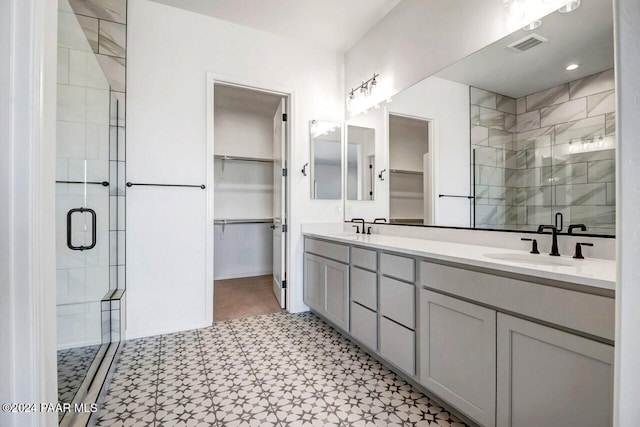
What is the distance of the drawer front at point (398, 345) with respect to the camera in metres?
→ 1.61

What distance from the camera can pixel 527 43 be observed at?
1.64 metres

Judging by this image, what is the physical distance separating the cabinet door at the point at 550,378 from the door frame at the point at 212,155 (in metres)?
2.12

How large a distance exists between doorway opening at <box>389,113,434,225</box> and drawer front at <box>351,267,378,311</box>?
697 millimetres

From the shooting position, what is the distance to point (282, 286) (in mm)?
3051

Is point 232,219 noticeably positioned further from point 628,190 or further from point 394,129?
point 628,190

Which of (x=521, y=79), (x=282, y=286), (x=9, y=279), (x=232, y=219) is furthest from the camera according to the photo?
(x=232, y=219)

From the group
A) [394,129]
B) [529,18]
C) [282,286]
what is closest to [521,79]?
[529,18]

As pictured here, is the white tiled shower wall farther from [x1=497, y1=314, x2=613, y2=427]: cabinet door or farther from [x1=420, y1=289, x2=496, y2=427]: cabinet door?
[x1=497, y1=314, x2=613, y2=427]: cabinet door

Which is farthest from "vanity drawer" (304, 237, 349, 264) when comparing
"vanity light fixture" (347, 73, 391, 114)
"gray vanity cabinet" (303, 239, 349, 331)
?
"vanity light fixture" (347, 73, 391, 114)

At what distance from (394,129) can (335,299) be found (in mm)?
1599

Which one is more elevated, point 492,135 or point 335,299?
point 492,135

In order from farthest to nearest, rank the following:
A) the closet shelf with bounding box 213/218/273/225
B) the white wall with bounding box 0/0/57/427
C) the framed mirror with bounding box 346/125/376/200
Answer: the closet shelf with bounding box 213/218/273/225, the framed mirror with bounding box 346/125/376/200, the white wall with bounding box 0/0/57/427

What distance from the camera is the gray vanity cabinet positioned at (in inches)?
88.6

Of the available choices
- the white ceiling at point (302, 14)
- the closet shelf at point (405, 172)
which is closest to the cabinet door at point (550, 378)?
the closet shelf at point (405, 172)
